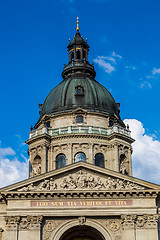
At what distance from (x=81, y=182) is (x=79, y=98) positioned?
24.1m

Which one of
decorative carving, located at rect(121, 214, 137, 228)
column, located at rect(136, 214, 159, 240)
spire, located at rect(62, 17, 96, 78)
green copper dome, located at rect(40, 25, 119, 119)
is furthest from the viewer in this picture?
spire, located at rect(62, 17, 96, 78)

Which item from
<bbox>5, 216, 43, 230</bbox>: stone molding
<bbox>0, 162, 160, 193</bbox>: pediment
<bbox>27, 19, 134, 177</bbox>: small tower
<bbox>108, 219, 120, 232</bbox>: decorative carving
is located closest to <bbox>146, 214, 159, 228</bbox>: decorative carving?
<bbox>0, 162, 160, 193</bbox>: pediment

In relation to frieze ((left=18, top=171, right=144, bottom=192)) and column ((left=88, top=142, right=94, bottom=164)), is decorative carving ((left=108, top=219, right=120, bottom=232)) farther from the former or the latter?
column ((left=88, top=142, right=94, bottom=164))

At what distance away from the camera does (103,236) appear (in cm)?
4291

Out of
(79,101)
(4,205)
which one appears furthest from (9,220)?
(79,101)

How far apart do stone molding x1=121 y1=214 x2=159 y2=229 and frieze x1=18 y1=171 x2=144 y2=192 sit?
2.62 metres

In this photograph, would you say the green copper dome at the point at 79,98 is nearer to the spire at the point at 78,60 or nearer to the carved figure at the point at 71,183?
the spire at the point at 78,60

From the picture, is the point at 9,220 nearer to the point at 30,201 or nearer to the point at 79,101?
the point at 30,201

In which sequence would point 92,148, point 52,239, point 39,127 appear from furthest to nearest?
point 39,127, point 92,148, point 52,239

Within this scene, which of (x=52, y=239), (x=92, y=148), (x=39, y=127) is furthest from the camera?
(x=39, y=127)

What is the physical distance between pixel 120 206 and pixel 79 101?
25.6 m

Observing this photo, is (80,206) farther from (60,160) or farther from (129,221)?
(60,160)

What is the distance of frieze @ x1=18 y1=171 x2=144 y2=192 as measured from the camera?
43406 millimetres

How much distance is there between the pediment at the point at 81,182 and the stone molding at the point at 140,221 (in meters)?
2.52
